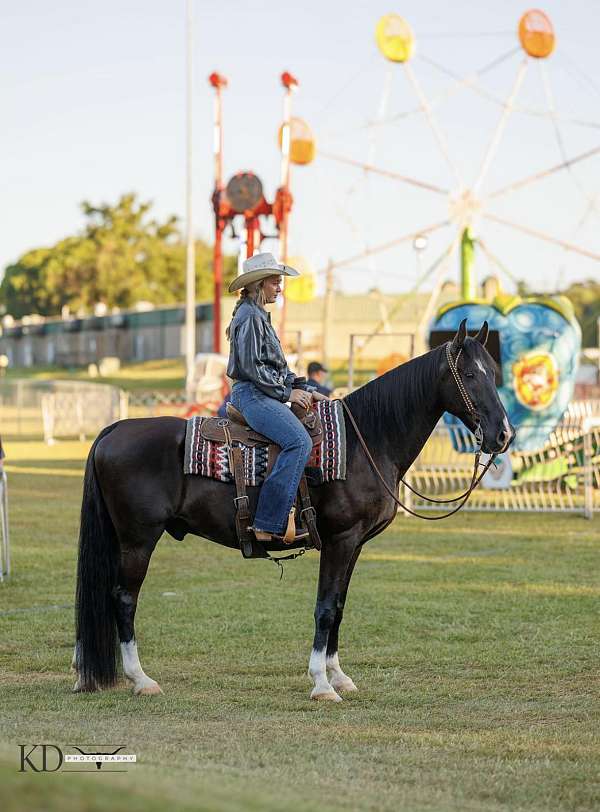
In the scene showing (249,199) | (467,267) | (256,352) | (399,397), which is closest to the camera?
(256,352)

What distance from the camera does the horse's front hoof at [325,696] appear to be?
23.6 feet

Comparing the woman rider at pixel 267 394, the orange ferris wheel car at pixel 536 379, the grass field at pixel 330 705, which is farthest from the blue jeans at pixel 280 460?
the orange ferris wheel car at pixel 536 379

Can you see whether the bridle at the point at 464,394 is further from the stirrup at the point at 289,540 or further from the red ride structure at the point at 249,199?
the red ride structure at the point at 249,199

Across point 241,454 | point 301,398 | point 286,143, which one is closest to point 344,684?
point 241,454

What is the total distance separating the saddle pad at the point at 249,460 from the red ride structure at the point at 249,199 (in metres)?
17.9

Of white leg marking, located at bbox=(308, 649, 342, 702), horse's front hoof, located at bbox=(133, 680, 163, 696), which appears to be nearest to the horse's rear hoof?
horse's front hoof, located at bbox=(133, 680, 163, 696)

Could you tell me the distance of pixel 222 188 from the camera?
31.6m

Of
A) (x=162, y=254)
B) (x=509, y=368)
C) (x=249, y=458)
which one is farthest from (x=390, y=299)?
(x=249, y=458)

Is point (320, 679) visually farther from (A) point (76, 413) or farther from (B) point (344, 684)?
Result: (A) point (76, 413)

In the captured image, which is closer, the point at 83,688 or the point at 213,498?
the point at 83,688

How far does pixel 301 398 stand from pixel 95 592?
1701 millimetres

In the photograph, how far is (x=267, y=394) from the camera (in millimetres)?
7492

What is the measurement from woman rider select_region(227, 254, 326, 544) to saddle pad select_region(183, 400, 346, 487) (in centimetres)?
14

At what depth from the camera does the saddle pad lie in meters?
7.52
